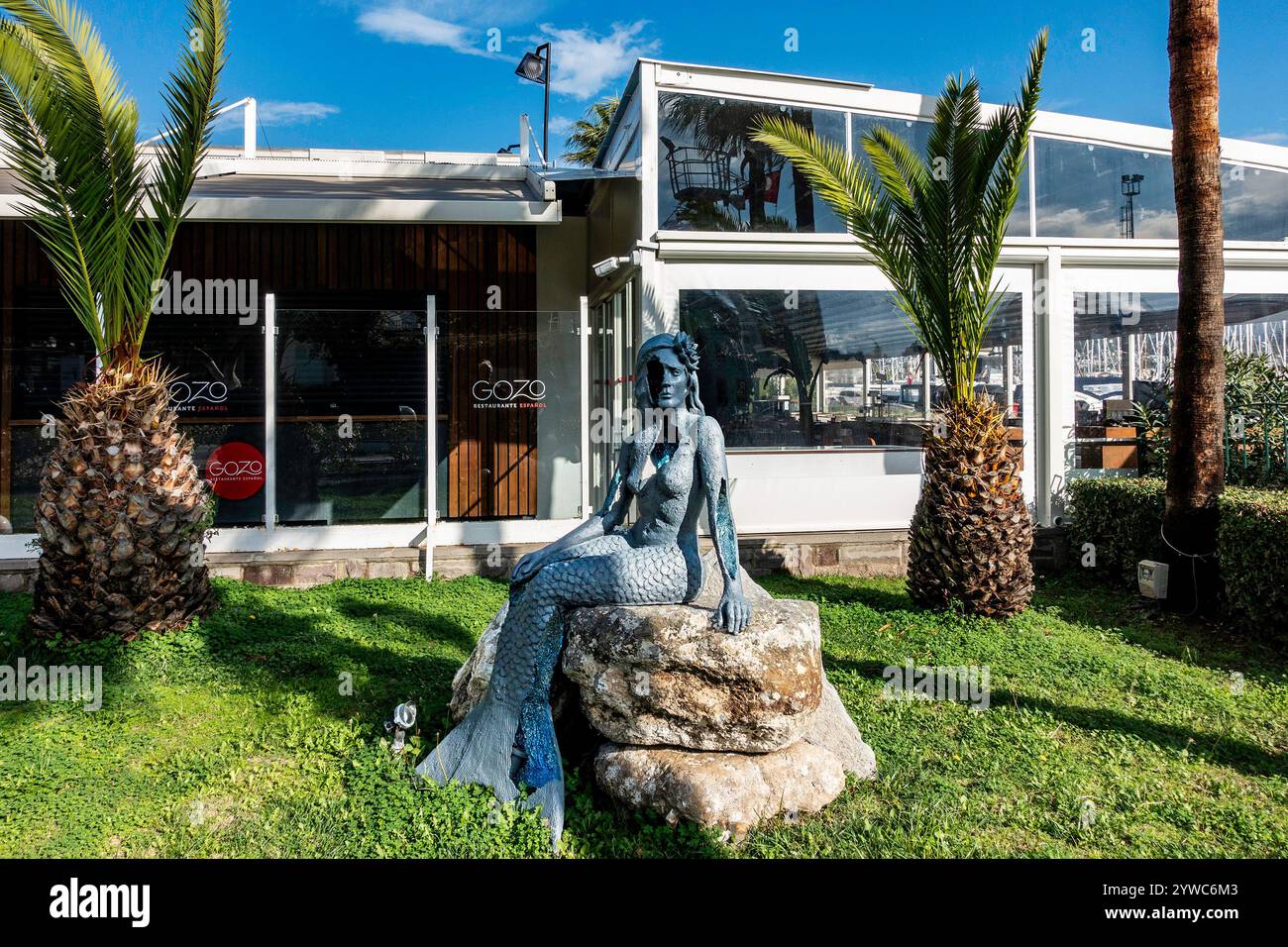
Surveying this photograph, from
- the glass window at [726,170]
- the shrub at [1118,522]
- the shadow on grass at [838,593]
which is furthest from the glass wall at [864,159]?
the shadow on grass at [838,593]

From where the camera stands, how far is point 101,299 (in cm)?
577

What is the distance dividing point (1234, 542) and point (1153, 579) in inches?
29.4

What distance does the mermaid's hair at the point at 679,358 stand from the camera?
3.87 meters

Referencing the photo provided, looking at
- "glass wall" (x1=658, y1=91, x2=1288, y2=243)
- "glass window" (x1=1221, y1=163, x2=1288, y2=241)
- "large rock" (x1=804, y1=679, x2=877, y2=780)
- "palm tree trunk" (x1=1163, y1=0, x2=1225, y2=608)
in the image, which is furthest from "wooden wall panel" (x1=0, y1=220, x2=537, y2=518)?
"glass window" (x1=1221, y1=163, x2=1288, y2=241)

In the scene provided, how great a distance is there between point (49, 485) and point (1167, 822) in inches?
263

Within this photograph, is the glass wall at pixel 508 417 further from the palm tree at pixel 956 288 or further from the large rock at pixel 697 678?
the large rock at pixel 697 678

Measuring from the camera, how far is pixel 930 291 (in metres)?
6.69

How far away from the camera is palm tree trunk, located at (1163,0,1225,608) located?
6699mm

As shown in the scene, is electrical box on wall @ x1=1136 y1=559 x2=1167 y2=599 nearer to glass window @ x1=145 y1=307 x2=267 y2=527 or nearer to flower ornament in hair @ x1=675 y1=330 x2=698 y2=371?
flower ornament in hair @ x1=675 y1=330 x2=698 y2=371

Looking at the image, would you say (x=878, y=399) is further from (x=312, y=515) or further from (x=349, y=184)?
(x=349, y=184)

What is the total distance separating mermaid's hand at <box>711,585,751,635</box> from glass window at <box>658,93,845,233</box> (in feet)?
17.2

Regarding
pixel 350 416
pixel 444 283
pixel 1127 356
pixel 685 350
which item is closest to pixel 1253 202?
pixel 1127 356

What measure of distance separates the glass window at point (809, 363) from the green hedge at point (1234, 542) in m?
1.64
